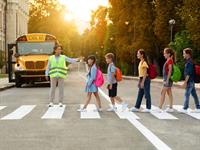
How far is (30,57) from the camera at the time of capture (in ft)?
96.7

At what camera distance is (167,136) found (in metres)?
9.28

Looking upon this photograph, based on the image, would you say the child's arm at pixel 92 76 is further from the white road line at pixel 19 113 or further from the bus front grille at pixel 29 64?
the bus front grille at pixel 29 64

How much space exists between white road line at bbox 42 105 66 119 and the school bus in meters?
14.0

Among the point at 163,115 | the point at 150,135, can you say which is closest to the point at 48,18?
the point at 163,115

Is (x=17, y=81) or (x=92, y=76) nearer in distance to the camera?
(x=92, y=76)

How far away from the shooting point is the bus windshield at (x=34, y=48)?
2994 centimetres

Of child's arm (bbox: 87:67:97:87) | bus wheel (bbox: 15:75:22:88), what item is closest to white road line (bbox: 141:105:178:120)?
child's arm (bbox: 87:67:97:87)

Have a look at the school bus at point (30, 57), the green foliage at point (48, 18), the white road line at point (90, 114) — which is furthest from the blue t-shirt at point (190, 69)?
the green foliage at point (48, 18)

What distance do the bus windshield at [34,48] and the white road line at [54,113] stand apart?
1500cm

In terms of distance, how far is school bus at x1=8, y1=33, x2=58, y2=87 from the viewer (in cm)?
2912

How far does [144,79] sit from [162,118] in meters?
1.71

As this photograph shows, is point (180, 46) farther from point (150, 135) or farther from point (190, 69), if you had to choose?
point (150, 135)

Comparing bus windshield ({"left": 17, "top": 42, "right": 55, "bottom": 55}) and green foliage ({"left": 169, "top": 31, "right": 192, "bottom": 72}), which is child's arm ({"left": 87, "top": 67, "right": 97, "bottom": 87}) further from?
green foliage ({"left": 169, "top": 31, "right": 192, "bottom": 72})

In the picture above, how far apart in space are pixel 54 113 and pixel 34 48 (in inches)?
668
